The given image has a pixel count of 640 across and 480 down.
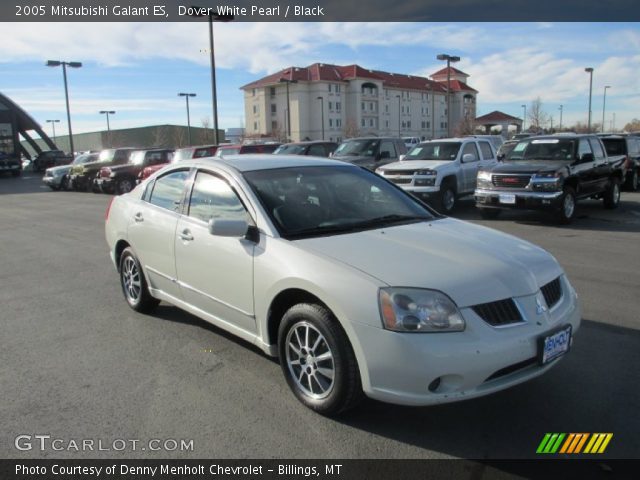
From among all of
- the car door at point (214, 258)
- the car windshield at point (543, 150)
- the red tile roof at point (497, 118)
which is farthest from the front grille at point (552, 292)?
the red tile roof at point (497, 118)

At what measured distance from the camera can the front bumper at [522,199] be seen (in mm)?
10766

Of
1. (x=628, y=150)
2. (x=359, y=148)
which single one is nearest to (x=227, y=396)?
(x=359, y=148)

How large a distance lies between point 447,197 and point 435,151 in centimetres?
163

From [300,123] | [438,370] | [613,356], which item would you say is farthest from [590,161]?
[300,123]

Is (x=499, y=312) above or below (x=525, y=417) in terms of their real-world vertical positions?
above

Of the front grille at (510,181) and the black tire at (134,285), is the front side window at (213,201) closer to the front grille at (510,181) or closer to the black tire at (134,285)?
the black tire at (134,285)

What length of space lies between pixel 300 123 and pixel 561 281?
304 feet

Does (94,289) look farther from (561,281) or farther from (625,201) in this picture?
(625,201)

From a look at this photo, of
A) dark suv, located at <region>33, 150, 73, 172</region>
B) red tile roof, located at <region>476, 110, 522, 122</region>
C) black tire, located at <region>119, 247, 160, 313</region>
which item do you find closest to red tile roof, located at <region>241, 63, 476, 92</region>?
red tile roof, located at <region>476, 110, 522, 122</region>

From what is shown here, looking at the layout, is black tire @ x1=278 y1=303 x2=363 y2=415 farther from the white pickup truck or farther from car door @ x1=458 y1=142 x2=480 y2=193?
car door @ x1=458 y1=142 x2=480 y2=193

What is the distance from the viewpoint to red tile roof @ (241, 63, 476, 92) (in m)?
93.4

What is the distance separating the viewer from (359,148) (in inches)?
647

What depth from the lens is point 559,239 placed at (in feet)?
31.4

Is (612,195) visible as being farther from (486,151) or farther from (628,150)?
(628,150)
